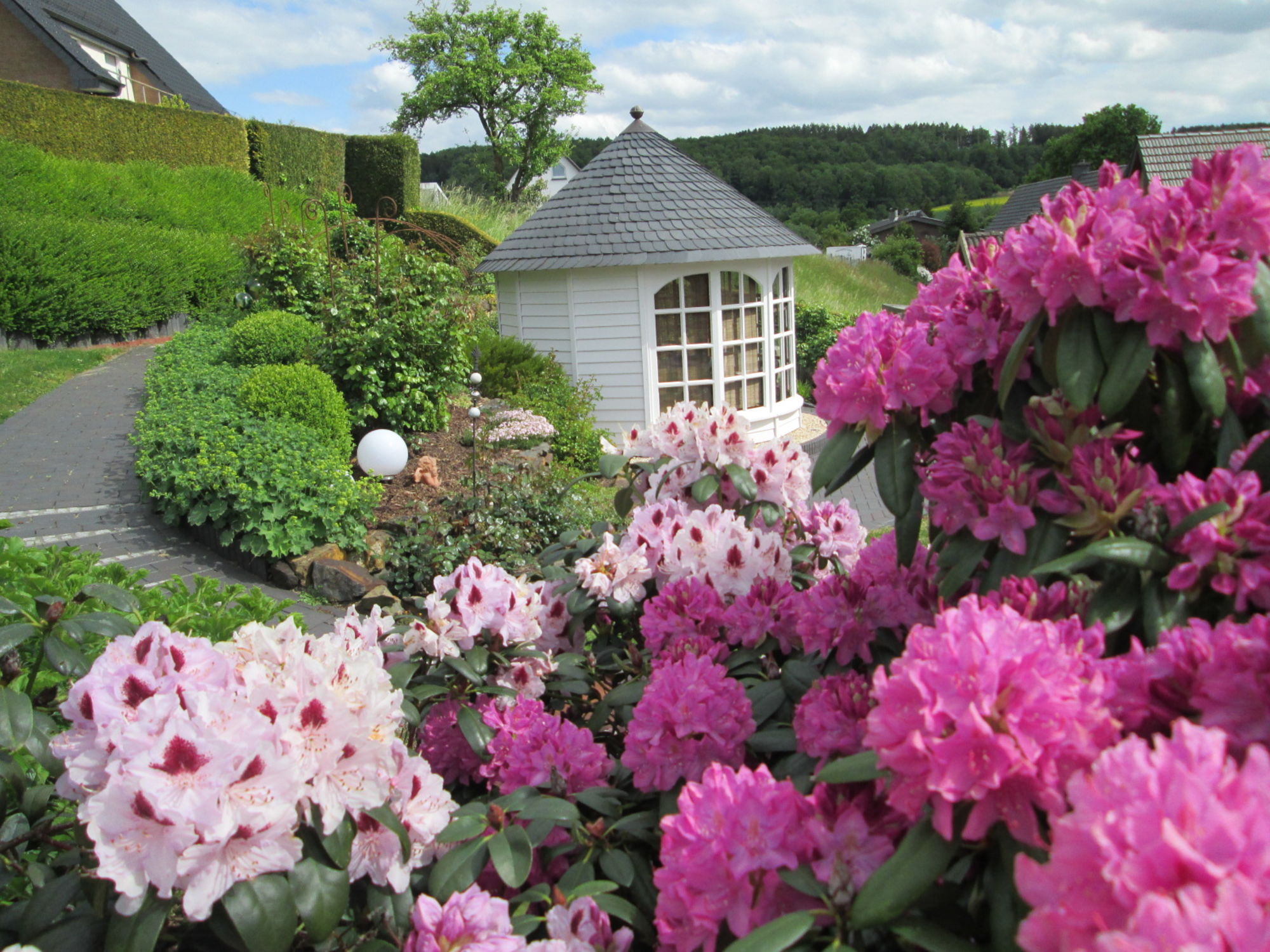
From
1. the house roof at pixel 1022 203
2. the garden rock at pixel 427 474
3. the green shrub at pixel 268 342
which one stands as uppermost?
the house roof at pixel 1022 203

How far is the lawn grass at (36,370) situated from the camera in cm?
990

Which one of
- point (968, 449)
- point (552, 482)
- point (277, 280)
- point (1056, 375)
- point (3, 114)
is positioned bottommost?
point (552, 482)

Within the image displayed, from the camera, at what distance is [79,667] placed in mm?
1714

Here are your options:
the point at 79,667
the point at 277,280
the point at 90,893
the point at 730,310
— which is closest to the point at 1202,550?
the point at 90,893

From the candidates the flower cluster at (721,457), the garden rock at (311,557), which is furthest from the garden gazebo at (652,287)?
the flower cluster at (721,457)

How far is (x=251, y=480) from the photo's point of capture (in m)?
6.26

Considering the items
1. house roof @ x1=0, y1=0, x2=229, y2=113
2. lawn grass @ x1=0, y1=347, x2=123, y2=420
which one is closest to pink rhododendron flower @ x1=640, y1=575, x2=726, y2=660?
lawn grass @ x1=0, y1=347, x2=123, y2=420

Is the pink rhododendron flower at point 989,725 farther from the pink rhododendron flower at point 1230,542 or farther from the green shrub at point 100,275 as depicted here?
the green shrub at point 100,275

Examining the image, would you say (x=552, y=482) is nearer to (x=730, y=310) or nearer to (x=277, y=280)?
(x=730, y=310)

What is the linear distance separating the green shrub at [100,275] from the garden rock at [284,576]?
334 inches

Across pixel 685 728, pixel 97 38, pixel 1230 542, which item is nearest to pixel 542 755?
pixel 685 728

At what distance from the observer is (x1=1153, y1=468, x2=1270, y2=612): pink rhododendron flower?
100 cm

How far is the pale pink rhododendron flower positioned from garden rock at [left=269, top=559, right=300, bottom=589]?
457cm

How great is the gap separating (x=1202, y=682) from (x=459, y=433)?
860cm
